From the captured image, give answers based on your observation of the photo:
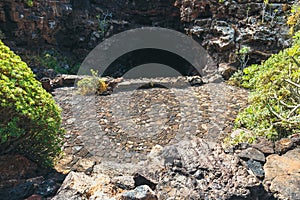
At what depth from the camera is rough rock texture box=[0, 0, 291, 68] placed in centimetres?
982

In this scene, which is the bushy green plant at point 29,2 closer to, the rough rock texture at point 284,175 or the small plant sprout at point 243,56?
the small plant sprout at point 243,56

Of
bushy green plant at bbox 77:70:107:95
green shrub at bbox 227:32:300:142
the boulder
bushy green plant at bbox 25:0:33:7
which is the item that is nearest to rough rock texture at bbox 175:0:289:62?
green shrub at bbox 227:32:300:142

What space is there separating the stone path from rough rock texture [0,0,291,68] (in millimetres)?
2940

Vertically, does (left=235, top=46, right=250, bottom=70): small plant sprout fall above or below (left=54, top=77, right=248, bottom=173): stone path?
above

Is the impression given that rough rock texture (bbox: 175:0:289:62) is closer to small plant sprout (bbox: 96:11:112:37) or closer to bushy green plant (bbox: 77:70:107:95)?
small plant sprout (bbox: 96:11:112:37)

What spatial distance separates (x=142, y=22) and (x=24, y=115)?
43.0ft

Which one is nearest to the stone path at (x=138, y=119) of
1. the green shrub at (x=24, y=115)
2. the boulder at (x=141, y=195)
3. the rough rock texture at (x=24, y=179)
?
the rough rock texture at (x=24, y=179)

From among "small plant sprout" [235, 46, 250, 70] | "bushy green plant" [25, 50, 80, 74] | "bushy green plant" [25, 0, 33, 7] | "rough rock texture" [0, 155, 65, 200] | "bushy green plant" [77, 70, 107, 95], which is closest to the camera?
"rough rock texture" [0, 155, 65, 200]

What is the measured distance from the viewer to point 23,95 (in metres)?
3.12

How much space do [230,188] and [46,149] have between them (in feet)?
8.94

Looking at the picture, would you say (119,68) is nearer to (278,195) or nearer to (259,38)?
(259,38)

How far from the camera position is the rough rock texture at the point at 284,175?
261 cm

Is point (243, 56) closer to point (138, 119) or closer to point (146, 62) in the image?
point (138, 119)

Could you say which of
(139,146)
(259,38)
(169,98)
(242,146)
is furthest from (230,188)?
(259,38)
